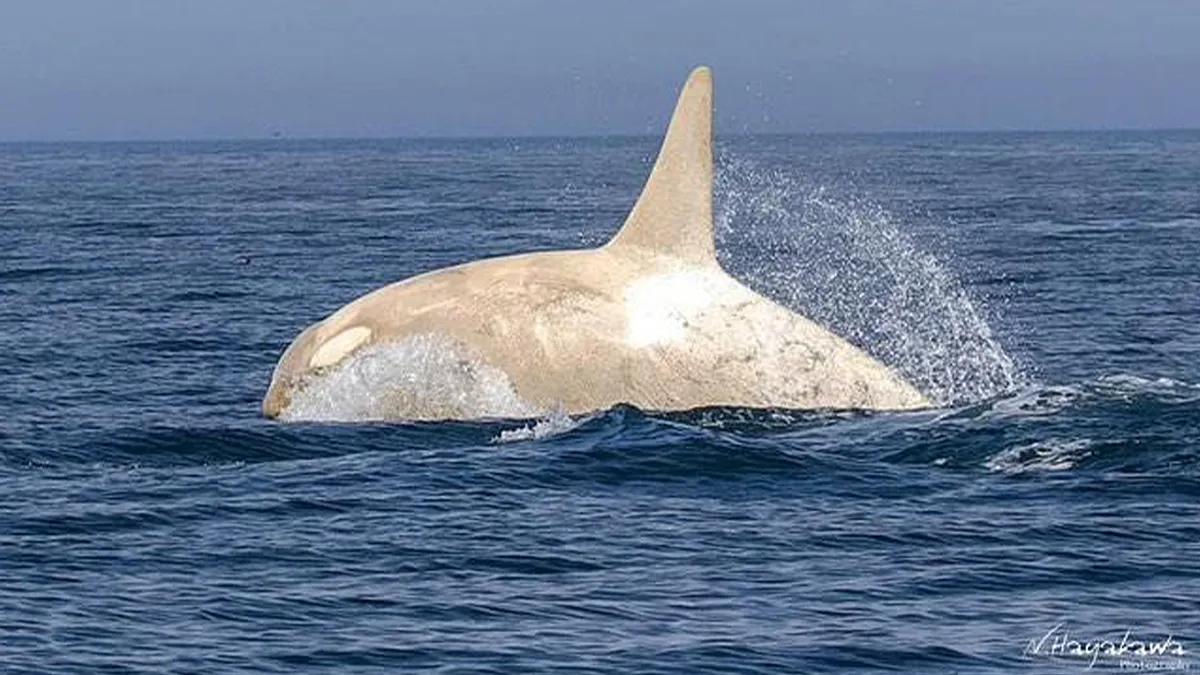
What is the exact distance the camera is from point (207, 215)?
66.1 m

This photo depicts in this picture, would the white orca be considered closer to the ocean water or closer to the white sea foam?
the white sea foam

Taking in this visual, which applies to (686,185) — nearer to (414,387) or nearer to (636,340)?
(636,340)

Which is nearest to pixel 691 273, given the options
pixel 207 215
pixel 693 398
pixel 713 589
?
pixel 693 398

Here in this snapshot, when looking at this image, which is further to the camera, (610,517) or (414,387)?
(414,387)

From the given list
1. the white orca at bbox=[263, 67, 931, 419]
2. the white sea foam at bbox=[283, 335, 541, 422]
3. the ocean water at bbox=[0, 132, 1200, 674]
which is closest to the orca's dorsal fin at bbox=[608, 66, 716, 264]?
the white orca at bbox=[263, 67, 931, 419]

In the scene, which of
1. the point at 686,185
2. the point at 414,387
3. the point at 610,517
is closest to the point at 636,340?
the point at 686,185

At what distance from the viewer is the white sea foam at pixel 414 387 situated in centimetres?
2006

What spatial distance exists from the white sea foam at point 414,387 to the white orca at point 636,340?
1 cm

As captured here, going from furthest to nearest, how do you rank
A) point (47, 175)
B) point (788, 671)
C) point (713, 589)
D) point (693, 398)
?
point (47, 175) → point (693, 398) → point (713, 589) → point (788, 671)

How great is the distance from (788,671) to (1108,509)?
4782mm

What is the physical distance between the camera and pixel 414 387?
20188 mm

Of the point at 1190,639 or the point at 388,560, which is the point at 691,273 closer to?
the point at 388,560

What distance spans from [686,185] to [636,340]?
142cm

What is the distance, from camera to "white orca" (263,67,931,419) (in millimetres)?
20000
